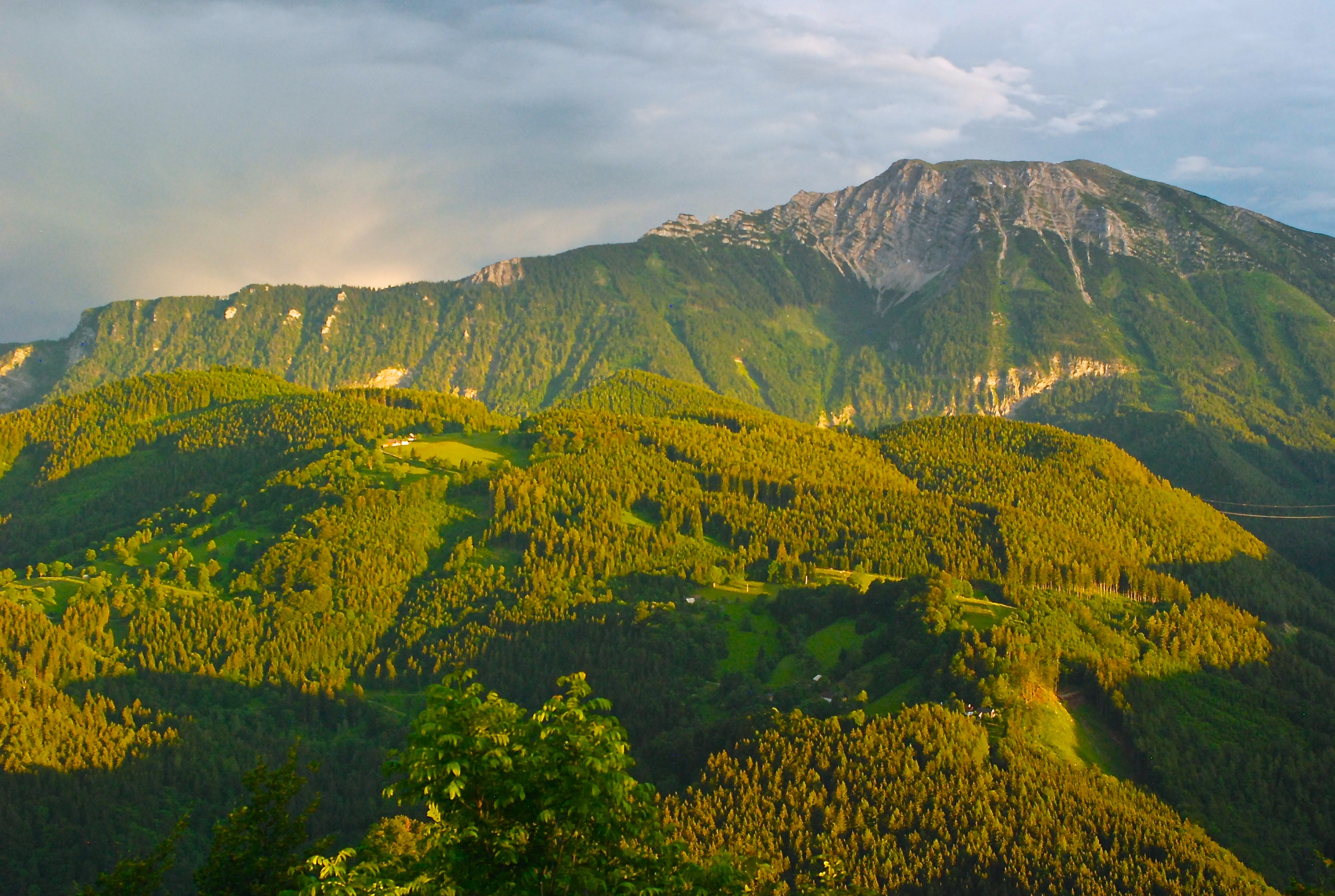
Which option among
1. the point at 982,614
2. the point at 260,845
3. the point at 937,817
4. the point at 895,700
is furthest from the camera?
the point at 982,614

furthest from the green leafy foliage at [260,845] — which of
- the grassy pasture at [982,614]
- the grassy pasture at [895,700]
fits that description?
the grassy pasture at [982,614]

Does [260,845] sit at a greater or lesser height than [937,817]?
greater

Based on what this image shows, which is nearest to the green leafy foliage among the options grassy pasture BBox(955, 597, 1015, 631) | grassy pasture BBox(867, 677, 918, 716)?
grassy pasture BBox(867, 677, 918, 716)

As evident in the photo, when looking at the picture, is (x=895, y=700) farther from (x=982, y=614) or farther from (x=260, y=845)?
(x=260, y=845)

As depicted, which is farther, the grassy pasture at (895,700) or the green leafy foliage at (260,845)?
the grassy pasture at (895,700)

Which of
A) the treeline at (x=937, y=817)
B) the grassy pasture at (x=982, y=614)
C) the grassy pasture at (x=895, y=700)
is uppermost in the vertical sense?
the grassy pasture at (x=982, y=614)

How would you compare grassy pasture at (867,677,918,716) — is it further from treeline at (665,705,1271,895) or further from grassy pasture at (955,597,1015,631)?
grassy pasture at (955,597,1015,631)

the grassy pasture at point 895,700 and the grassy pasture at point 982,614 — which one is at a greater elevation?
the grassy pasture at point 982,614

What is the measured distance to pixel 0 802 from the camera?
162000 millimetres

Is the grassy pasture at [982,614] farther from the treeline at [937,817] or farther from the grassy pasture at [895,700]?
the treeline at [937,817]

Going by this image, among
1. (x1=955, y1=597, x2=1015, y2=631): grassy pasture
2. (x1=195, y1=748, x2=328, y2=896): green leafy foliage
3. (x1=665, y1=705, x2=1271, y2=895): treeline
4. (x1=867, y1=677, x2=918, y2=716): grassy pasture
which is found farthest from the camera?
→ (x1=955, y1=597, x2=1015, y2=631): grassy pasture

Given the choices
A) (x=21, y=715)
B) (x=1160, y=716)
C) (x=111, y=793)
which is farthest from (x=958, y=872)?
(x=21, y=715)

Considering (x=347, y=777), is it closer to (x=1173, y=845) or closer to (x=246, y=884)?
(x=1173, y=845)

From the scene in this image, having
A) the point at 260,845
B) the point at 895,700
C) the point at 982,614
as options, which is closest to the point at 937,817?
the point at 895,700
